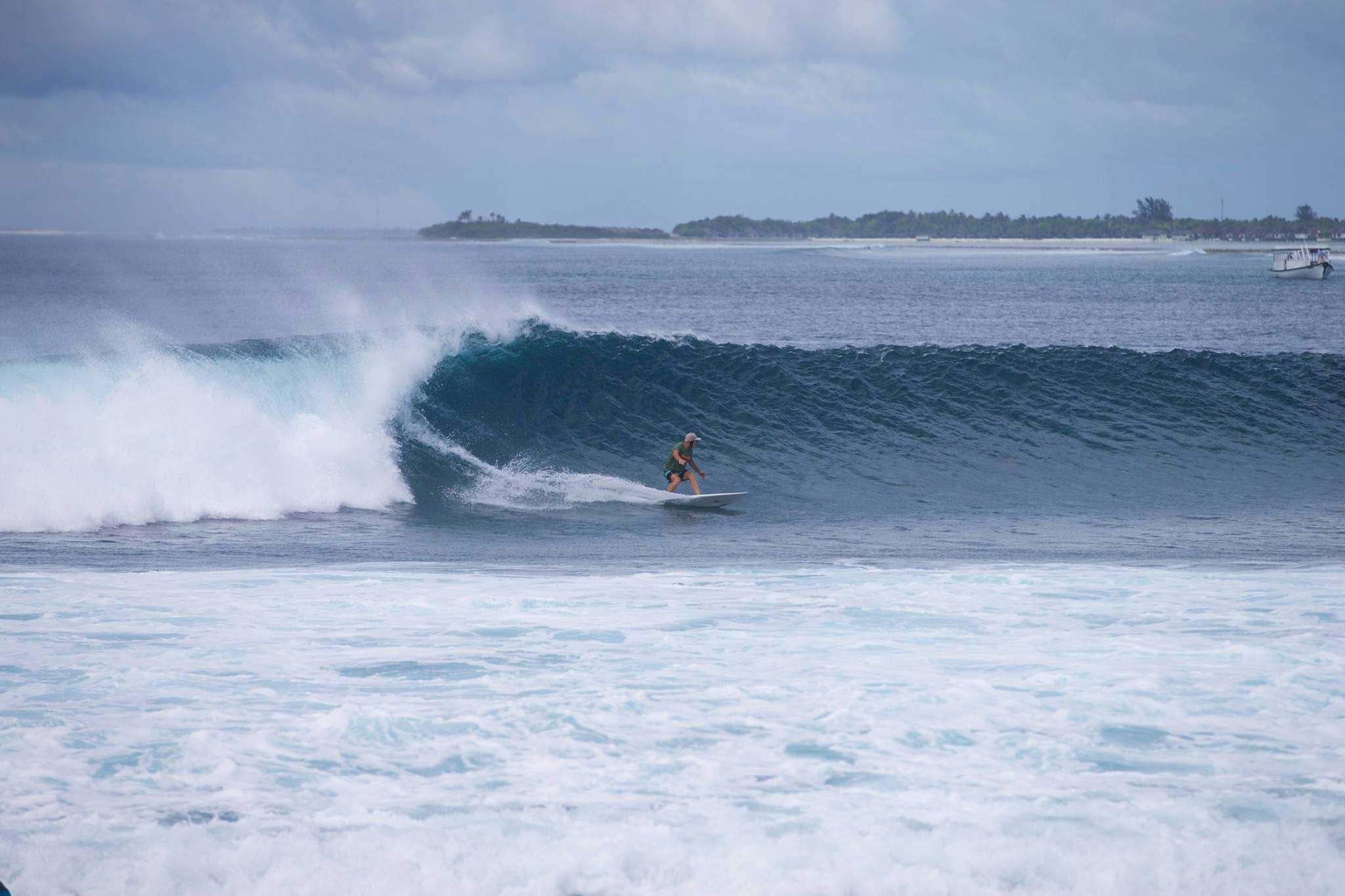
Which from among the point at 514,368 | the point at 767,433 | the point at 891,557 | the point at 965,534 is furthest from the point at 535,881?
the point at 514,368

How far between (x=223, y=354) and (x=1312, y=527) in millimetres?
16289

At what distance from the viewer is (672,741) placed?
696 centimetres

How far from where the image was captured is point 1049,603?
9.90 m

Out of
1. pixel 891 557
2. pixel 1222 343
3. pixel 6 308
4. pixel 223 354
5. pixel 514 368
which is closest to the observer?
pixel 891 557

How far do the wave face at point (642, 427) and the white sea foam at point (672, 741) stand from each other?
5571 mm

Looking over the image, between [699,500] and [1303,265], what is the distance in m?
86.9

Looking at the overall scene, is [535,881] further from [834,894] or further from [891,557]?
[891,557]

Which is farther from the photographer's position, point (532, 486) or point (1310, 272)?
point (1310, 272)

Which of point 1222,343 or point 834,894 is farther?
point 1222,343

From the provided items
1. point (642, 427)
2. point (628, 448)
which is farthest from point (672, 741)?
point (642, 427)

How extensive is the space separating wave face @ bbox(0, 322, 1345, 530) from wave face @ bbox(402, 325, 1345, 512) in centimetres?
6

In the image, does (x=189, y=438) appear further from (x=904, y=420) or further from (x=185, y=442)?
(x=904, y=420)

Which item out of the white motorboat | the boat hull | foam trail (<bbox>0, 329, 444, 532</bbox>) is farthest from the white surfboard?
the boat hull

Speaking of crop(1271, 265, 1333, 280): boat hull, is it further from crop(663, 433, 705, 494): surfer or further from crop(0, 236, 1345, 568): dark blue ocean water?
crop(663, 433, 705, 494): surfer
